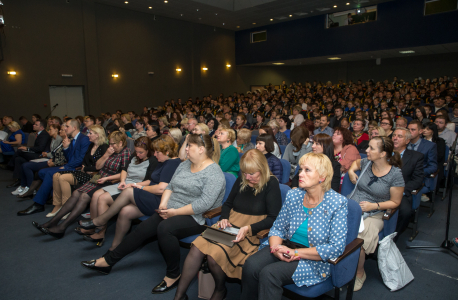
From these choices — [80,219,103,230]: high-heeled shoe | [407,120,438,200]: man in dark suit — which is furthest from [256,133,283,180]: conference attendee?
[80,219,103,230]: high-heeled shoe

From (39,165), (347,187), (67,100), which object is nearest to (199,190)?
(347,187)

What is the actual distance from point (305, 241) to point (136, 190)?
5.94ft

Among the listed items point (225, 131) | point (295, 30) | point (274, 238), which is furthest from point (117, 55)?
point (274, 238)

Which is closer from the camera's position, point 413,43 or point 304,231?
point 304,231

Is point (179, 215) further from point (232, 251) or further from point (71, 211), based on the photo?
point (71, 211)

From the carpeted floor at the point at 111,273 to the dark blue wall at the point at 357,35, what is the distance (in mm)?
9703

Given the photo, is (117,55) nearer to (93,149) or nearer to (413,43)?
(93,149)

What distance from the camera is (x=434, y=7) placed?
1036 centimetres

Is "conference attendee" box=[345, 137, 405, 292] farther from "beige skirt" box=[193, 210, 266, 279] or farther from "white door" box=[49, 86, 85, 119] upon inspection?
"white door" box=[49, 86, 85, 119]

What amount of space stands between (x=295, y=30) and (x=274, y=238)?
1380cm

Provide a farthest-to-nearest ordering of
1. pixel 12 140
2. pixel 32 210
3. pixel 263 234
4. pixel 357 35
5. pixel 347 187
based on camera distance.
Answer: pixel 357 35, pixel 12 140, pixel 32 210, pixel 347 187, pixel 263 234

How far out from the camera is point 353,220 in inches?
73.3

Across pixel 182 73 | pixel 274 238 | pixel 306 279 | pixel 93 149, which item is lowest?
pixel 306 279

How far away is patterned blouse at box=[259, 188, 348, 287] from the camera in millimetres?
1735
